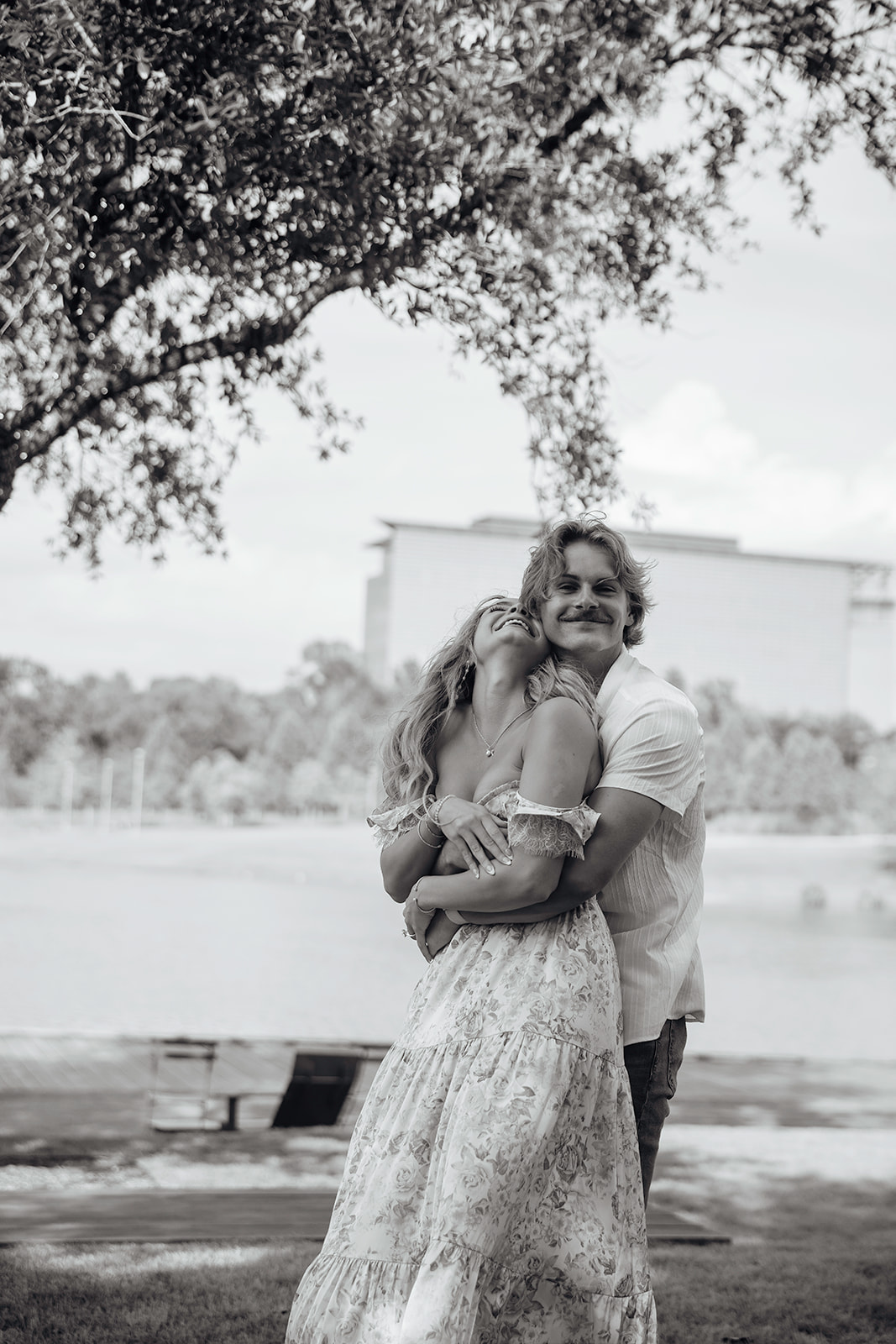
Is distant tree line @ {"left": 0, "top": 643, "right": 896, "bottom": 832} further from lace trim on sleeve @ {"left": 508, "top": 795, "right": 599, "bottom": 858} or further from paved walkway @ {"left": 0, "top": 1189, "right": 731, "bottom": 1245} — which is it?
lace trim on sleeve @ {"left": 508, "top": 795, "right": 599, "bottom": 858}

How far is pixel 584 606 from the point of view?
7.47 ft

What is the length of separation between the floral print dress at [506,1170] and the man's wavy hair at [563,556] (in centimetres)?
37

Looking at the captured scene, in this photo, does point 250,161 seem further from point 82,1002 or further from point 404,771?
point 82,1002

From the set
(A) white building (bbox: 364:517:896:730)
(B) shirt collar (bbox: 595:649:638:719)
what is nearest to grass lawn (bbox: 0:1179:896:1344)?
(B) shirt collar (bbox: 595:649:638:719)

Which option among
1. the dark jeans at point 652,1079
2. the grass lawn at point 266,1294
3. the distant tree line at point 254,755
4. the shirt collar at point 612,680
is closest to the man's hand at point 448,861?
the shirt collar at point 612,680

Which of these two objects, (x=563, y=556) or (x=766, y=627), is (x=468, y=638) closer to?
(x=563, y=556)

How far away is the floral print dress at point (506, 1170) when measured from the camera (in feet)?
6.52

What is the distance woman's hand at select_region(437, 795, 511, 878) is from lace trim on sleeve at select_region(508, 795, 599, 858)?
2 cm

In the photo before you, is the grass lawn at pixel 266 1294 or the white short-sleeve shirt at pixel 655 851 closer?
the white short-sleeve shirt at pixel 655 851

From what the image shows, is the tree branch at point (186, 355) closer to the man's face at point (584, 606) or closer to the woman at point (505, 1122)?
the man's face at point (584, 606)

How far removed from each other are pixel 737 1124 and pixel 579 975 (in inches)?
209

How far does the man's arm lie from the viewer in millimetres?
2100

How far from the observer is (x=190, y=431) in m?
5.57

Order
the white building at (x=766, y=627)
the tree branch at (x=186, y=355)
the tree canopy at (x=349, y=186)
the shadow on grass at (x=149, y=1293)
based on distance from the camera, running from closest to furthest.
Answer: the shadow on grass at (x=149, y=1293)
the tree canopy at (x=349, y=186)
the tree branch at (x=186, y=355)
the white building at (x=766, y=627)
